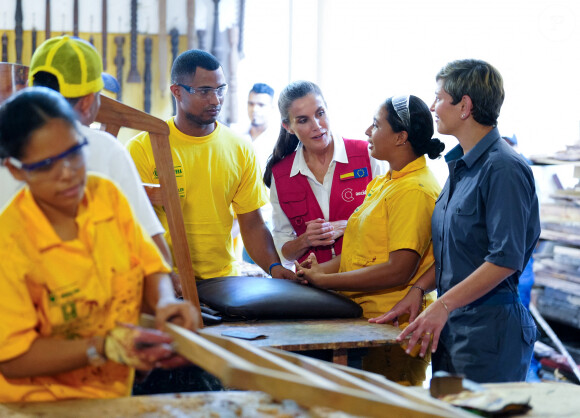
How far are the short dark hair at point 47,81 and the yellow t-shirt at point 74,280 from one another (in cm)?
20

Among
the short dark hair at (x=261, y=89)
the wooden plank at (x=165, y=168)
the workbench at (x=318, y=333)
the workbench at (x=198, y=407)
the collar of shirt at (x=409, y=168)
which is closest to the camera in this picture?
the workbench at (x=198, y=407)

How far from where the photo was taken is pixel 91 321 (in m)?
1.44

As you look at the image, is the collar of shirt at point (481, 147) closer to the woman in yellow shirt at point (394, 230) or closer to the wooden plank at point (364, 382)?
the woman in yellow shirt at point (394, 230)

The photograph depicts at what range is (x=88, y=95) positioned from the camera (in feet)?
5.17

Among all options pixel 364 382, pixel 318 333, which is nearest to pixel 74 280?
pixel 364 382

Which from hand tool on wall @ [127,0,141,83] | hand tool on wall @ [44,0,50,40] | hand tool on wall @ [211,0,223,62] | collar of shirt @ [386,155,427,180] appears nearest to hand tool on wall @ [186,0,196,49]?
hand tool on wall @ [211,0,223,62]

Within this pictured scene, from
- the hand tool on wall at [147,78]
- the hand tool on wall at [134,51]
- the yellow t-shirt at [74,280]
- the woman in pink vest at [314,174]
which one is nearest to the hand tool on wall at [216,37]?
the hand tool on wall at [147,78]

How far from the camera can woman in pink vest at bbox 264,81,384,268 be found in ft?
10.3

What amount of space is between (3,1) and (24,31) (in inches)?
10.5

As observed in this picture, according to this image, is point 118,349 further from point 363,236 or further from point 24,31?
point 24,31

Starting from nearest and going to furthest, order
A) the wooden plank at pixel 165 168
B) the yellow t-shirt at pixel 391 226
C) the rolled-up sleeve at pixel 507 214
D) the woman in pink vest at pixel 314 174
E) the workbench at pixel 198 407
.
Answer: the workbench at pixel 198 407
the wooden plank at pixel 165 168
the rolled-up sleeve at pixel 507 214
the yellow t-shirt at pixel 391 226
the woman in pink vest at pixel 314 174

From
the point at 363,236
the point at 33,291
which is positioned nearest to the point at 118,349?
the point at 33,291

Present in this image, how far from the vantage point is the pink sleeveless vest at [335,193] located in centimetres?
315

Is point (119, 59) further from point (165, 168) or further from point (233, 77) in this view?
point (165, 168)
